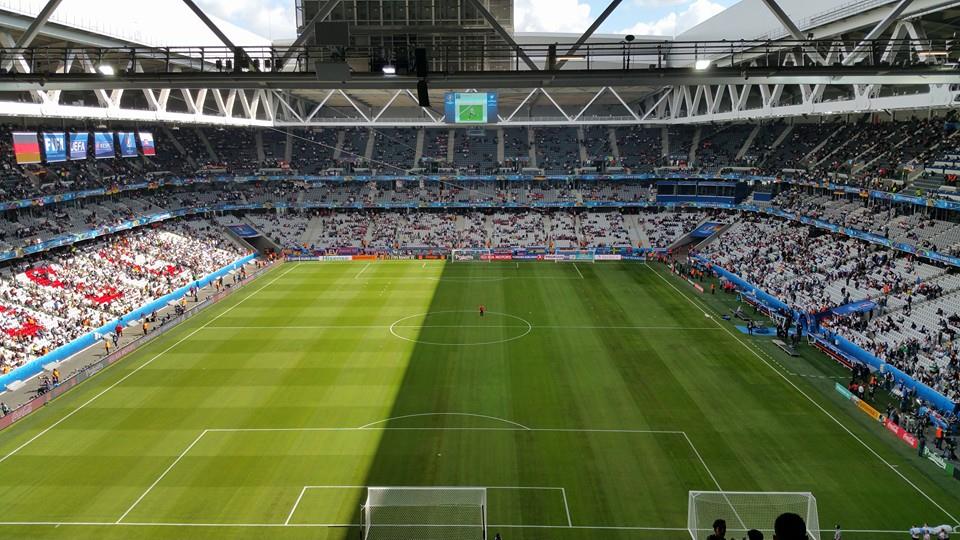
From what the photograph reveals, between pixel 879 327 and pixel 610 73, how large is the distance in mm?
29241

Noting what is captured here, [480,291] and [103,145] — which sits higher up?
[103,145]

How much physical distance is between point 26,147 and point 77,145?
18.6ft

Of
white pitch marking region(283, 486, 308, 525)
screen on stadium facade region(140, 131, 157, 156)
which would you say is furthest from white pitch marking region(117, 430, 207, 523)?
screen on stadium facade region(140, 131, 157, 156)

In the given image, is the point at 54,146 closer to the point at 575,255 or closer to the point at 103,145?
the point at 103,145

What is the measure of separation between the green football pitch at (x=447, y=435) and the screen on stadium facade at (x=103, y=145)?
2099cm

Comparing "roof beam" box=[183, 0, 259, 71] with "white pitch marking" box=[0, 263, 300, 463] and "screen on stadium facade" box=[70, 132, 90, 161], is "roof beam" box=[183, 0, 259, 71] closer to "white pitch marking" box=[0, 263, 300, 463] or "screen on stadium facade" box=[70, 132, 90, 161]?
"white pitch marking" box=[0, 263, 300, 463]

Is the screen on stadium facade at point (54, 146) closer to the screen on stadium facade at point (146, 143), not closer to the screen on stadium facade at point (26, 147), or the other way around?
the screen on stadium facade at point (26, 147)

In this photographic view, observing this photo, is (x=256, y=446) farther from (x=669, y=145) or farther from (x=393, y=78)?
(x=669, y=145)

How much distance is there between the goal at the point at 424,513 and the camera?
712 inches

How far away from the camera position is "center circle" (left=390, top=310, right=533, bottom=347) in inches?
1465

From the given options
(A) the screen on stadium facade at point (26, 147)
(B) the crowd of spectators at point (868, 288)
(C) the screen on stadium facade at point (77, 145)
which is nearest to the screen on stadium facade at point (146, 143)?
(C) the screen on stadium facade at point (77, 145)

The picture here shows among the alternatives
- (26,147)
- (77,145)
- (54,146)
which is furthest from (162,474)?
(77,145)

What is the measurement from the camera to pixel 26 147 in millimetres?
44469

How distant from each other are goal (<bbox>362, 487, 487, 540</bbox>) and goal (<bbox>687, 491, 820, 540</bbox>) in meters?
6.05
